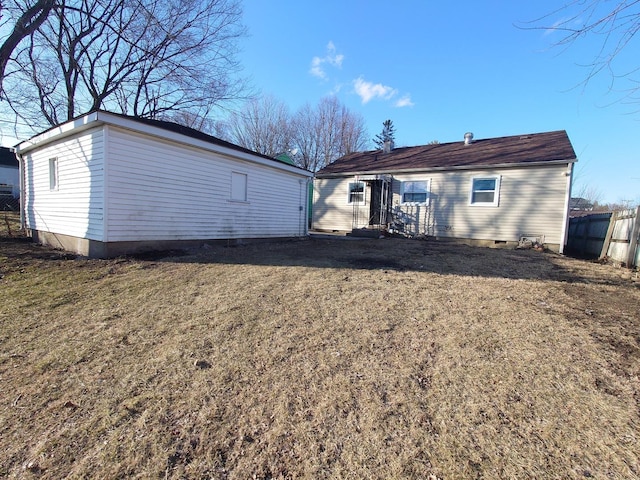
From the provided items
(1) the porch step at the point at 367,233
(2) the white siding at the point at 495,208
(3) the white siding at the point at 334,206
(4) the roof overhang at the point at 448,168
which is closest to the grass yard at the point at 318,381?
(2) the white siding at the point at 495,208

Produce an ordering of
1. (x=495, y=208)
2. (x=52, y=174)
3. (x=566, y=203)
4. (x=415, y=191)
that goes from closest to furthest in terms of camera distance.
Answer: (x=52, y=174)
(x=566, y=203)
(x=495, y=208)
(x=415, y=191)

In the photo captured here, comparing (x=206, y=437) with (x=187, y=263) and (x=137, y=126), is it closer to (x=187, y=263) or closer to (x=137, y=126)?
(x=187, y=263)

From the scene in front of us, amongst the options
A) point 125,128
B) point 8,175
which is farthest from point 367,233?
point 8,175

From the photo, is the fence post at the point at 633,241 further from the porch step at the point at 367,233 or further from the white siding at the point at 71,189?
the white siding at the point at 71,189

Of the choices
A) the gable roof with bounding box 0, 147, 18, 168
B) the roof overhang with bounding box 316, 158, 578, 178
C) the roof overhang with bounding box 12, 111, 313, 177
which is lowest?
the roof overhang with bounding box 12, 111, 313, 177

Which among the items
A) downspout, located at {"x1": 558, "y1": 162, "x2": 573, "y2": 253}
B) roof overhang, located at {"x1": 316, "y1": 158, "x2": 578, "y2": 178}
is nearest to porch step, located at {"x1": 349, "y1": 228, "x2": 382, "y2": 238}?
roof overhang, located at {"x1": 316, "y1": 158, "x2": 578, "y2": 178}

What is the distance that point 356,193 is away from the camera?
49.8 ft

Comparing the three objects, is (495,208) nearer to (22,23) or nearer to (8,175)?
(22,23)

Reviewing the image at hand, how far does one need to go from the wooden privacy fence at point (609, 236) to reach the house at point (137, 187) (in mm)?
9464

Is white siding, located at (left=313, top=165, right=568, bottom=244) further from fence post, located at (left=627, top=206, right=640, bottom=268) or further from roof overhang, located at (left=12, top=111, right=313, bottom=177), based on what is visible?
roof overhang, located at (left=12, top=111, right=313, bottom=177)

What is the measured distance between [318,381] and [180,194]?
7061 mm

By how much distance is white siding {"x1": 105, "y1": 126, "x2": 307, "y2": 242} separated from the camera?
689 centimetres

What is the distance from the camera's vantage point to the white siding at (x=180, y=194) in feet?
22.6

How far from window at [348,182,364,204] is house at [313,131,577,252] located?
0.05 meters
